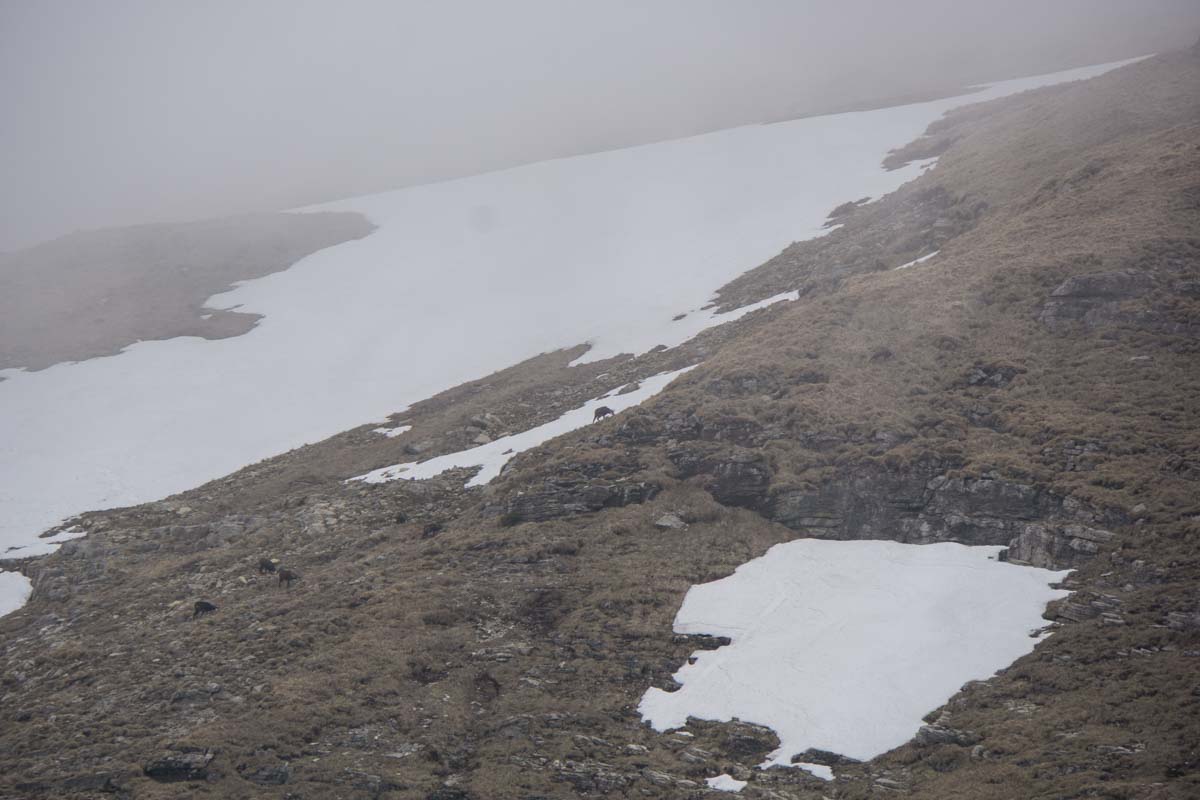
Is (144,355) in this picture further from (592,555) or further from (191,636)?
(592,555)

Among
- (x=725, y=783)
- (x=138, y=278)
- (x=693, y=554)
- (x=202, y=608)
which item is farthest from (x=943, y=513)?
(x=138, y=278)

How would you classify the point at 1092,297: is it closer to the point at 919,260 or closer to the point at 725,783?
the point at 919,260

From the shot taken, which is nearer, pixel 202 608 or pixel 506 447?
pixel 202 608

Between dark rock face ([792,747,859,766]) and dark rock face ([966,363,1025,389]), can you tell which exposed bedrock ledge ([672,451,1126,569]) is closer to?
dark rock face ([966,363,1025,389])

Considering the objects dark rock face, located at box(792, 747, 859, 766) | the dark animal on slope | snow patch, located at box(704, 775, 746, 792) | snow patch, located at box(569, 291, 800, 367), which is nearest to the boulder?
dark rock face, located at box(792, 747, 859, 766)

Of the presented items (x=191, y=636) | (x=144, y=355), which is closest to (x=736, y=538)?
(x=191, y=636)

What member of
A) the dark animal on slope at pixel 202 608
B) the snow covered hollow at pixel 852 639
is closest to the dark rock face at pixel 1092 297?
the snow covered hollow at pixel 852 639
